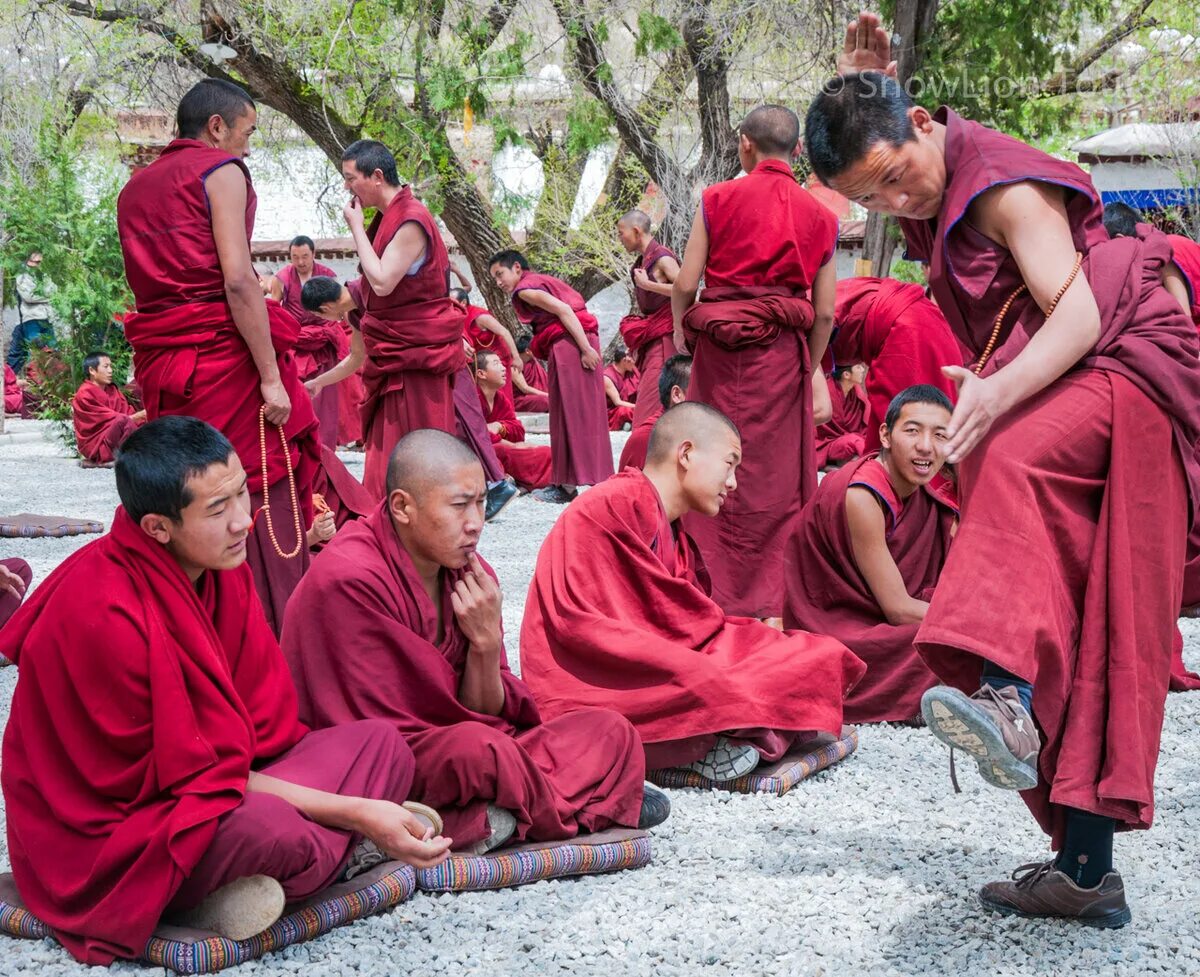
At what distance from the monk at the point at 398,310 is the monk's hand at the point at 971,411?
11.5 ft

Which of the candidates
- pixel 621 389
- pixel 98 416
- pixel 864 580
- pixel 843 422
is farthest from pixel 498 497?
pixel 621 389

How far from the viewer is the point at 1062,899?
2721 mm

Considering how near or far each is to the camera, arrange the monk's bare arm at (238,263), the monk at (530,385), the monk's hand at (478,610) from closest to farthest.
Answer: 1. the monk's hand at (478,610)
2. the monk's bare arm at (238,263)
3. the monk at (530,385)

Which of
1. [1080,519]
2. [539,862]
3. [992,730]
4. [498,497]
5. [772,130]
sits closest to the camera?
[992,730]

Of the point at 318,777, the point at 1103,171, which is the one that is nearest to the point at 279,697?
the point at 318,777

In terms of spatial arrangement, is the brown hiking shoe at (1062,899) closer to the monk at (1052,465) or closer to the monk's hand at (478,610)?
the monk at (1052,465)

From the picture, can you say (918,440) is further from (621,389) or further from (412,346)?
(621,389)

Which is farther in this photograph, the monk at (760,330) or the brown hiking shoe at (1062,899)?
the monk at (760,330)

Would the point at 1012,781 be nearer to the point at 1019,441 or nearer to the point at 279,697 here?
the point at 1019,441

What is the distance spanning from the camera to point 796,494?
5.50 metres

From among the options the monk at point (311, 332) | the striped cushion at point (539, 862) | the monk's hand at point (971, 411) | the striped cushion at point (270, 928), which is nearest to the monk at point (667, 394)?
the striped cushion at point (539, 862)

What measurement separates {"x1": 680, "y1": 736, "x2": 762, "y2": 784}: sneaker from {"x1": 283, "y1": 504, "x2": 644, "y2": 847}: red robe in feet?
1.86

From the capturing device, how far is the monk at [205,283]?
4.27 m

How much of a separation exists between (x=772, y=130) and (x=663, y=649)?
2.56 metres
